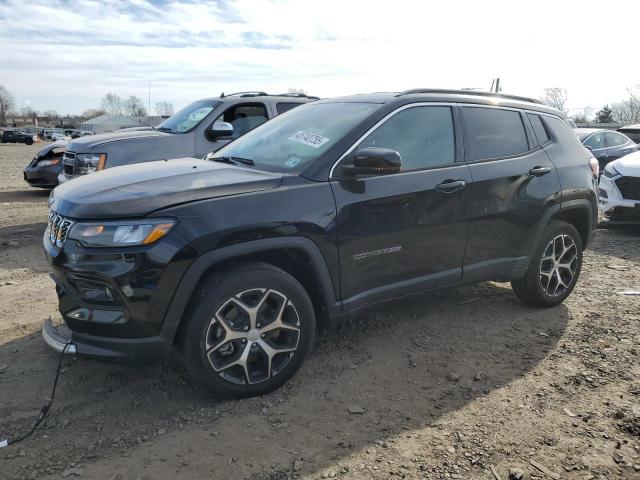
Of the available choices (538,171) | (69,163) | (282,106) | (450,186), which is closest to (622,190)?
(538,171)

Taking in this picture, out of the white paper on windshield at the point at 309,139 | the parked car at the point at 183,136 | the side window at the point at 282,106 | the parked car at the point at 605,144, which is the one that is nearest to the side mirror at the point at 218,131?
the parked car at the point at 183,136

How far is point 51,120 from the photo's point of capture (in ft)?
354

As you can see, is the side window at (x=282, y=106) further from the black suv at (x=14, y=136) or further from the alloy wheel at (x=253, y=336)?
the black suv at (x=14, y=136)

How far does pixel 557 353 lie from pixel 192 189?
287 cm

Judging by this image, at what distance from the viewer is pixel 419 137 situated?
3873 millimetres

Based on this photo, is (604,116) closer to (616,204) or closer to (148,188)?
(616,204)

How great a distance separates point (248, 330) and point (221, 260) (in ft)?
1.48

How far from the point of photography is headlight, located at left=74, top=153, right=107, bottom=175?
22.8ft

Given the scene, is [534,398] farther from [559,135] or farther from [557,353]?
[559,135]

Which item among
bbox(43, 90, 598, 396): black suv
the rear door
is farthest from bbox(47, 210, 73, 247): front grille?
the rear door

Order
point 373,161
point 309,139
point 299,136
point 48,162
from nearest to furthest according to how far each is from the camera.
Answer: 1. point 373,161
2. point 309,139
3. point 299,136
4. point 48,162

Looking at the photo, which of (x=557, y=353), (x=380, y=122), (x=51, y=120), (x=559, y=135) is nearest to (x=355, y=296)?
(x=380, y=122)

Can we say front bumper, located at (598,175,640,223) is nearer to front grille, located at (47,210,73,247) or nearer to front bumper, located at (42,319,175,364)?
front bumper, located at (42,319,175,364)

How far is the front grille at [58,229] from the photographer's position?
2.99m
